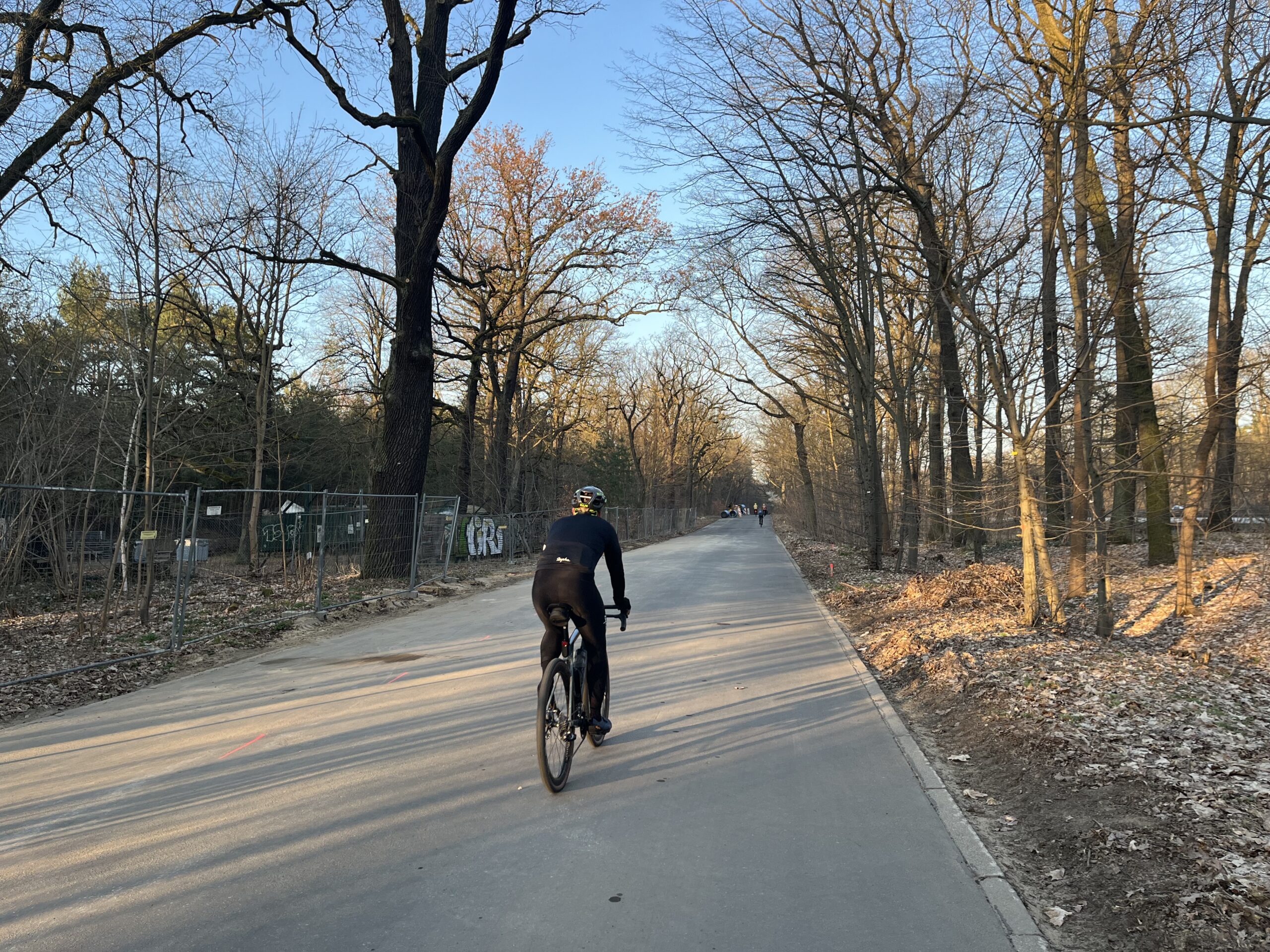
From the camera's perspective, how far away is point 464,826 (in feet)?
13.8

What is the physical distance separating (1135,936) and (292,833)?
389 centimetres

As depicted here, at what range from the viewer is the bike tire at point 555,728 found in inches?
178

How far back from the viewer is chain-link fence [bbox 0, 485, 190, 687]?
9188 mm

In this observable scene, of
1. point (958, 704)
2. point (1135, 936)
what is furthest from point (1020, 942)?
point (958, 704)

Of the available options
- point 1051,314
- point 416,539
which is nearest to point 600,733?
point 1051,314

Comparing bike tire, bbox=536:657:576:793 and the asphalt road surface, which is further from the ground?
bike tire, bbox=536:657:576:793

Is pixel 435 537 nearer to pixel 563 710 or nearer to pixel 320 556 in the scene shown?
pixel 320 556

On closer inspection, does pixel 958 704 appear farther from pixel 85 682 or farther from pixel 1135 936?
pixel 85 682

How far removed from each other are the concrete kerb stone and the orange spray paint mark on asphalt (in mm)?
4620

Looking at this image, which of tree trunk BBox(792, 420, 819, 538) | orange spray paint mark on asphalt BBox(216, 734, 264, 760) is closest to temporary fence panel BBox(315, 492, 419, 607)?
orange spray paint mark on asphalt BBox(216, 734, 264, 760)

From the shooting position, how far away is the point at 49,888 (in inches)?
138

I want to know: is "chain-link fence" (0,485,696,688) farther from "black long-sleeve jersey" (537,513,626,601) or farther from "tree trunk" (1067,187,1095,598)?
"tree trunk" (1067,187,1095,598)

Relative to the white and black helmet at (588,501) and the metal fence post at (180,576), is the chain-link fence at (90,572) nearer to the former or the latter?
the metal fence post at (180,576)

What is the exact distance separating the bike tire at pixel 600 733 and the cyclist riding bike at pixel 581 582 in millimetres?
28
